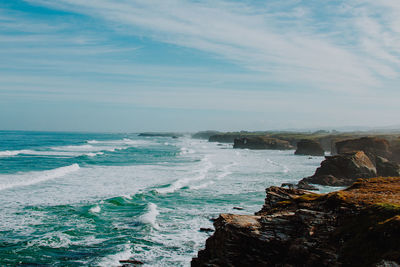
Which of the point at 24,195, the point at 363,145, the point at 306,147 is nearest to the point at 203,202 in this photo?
the point at 24,195

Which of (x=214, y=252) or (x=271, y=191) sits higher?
(x=271, y=191)

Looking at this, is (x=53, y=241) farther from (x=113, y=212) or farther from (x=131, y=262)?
(x=113, y=212)

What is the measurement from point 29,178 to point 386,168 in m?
46.7

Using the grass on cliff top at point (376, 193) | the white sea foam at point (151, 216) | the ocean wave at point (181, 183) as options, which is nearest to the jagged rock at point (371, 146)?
the ocean wave at point (181, 183)

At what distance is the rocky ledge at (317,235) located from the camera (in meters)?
10.2

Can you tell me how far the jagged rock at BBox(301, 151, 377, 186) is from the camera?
4170 cm

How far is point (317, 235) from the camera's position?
11500mm

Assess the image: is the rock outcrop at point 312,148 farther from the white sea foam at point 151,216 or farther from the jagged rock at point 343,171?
the white sea foam at point 151,216

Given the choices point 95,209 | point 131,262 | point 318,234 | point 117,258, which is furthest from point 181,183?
point 318,234

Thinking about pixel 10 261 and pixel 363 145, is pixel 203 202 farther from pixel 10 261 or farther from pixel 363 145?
pixel 363 145

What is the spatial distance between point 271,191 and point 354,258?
7707mm

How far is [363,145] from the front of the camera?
59062 millimetres

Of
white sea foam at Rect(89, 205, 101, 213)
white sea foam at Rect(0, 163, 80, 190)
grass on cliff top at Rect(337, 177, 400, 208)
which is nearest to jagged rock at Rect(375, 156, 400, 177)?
grass on cliff top at Rect(337, 177, 400, 208)

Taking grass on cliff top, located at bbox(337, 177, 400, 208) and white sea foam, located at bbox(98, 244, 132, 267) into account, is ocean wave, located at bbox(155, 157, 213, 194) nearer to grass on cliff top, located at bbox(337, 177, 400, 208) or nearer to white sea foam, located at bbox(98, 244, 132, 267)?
white sea foam, located at bbox(98, 244, 132, 267)
